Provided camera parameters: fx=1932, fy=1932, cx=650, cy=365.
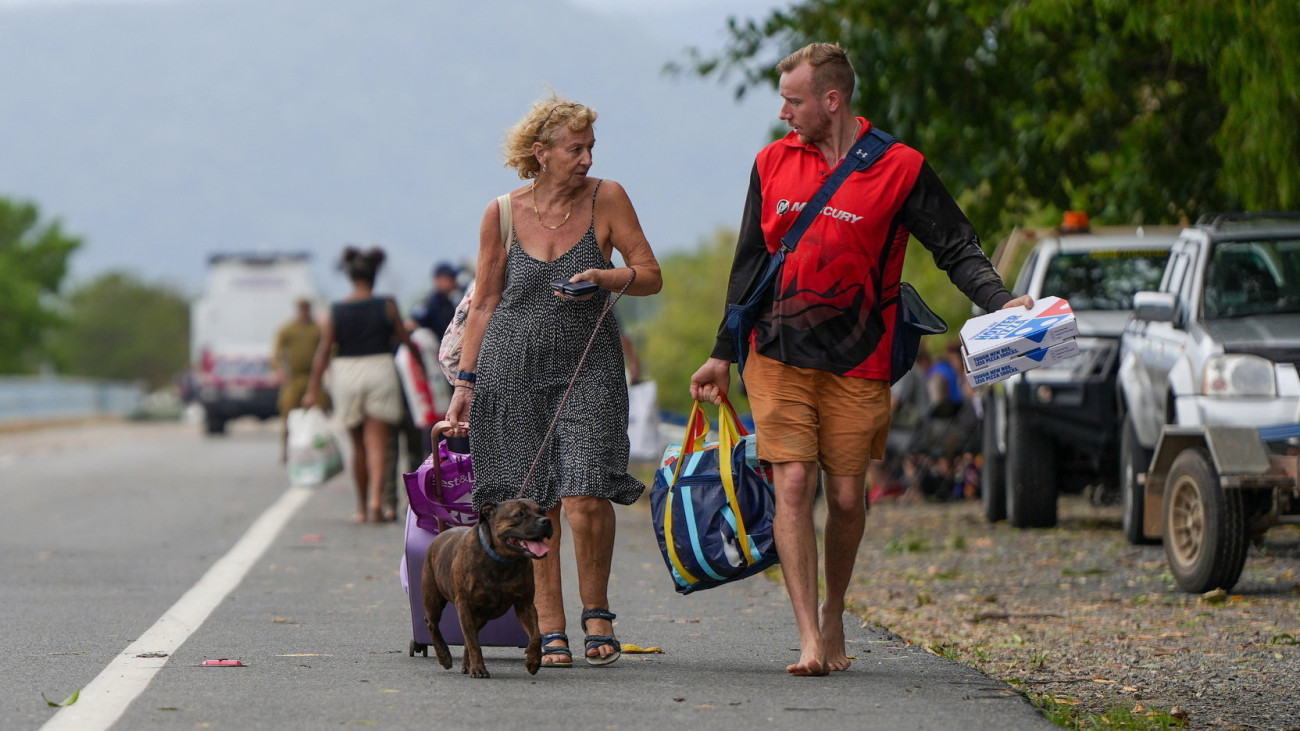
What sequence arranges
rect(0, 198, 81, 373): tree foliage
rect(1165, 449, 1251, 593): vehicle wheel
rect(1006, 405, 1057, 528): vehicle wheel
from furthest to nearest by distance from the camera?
rect(0, 198, 81, 373): tree foliage → rect(1006, 405, 1057, 528): vehicle wheel → rect(1165, 449, 1251, 593): vehicle wheel

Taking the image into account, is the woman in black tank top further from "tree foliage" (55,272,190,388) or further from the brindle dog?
"tree foliage" (55,272,190,388)

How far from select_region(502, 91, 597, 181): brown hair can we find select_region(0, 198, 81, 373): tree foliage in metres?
91.9

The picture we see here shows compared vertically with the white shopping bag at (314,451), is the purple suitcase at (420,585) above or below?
below

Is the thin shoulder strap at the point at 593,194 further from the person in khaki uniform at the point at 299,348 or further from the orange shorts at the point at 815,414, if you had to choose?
the person in khaki uniform at the point at 299,348

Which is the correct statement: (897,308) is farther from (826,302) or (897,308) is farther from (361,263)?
(361,263)

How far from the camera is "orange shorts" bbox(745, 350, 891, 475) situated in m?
6.30

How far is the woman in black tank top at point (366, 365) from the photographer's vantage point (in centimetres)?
1348

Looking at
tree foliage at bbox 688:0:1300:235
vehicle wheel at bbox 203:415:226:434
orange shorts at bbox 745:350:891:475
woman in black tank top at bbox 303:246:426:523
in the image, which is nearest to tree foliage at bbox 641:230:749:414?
vehicle wheel at bbox 203:415:226:434

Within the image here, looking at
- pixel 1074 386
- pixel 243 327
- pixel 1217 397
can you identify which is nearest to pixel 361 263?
pixel 1074 386

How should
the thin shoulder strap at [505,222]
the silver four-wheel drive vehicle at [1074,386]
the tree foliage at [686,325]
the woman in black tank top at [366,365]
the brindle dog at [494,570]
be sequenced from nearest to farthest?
the brindle dog at [494,570] < the thin shoulder strap at [505,222] < the silver four-wheel drive vehicle at [1074,386] < the woman in black tank top at [366,365] < the tree foliage at [686,325]

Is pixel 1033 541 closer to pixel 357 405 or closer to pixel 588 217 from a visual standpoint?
pixel 357 405

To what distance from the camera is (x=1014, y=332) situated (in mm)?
6043

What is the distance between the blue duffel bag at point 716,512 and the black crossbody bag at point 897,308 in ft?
0.93

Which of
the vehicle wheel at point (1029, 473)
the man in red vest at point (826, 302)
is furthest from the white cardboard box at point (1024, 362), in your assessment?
the vehicle wheel at point (1029, 473)
